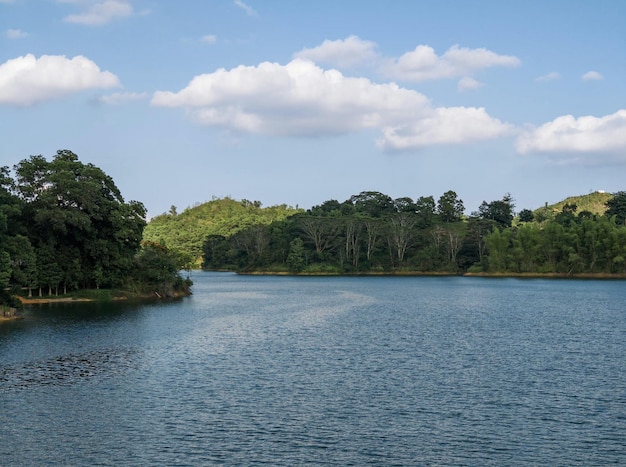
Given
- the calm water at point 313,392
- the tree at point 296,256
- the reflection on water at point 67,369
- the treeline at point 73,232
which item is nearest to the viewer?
the calm water at point 313,392

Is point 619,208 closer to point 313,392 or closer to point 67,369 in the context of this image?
point 313,392

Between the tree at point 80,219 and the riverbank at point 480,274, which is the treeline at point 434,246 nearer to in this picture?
the riverbank at point 480,274

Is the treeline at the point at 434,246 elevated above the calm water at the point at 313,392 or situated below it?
above

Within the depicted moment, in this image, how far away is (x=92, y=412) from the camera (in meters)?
26.8

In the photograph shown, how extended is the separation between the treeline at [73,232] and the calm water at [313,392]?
18217mm

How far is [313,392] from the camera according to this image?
30266 mm

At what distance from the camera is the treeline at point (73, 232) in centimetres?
7369

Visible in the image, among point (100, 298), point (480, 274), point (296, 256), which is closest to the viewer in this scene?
point (100, 298)

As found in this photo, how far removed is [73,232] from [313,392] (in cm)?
5969

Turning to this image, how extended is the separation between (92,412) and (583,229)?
454 ft

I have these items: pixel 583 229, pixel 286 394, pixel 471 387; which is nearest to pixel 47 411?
pixel 286 394

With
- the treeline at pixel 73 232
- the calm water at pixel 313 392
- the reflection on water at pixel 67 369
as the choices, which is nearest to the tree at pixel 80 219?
the treeline at pixel 73 232

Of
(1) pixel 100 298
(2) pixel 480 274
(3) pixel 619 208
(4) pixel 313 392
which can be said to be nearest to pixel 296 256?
(2) pixel 480 274

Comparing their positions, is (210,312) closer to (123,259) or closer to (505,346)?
(123,259)
